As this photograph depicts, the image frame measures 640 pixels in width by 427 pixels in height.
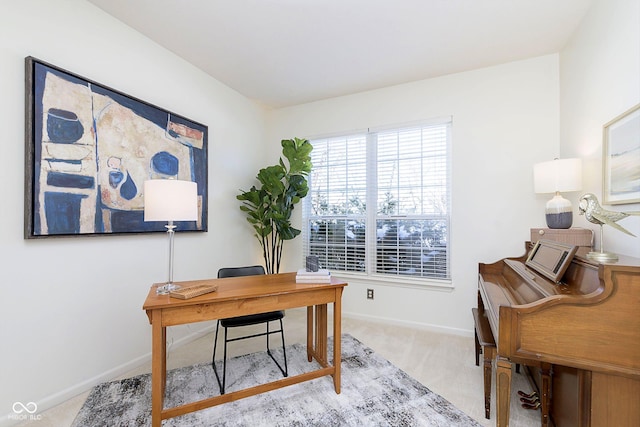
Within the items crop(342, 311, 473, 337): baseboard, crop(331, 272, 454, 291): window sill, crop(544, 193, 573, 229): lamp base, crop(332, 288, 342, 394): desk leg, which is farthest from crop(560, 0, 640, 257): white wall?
crop(332, 288, 342, 394): desk leg

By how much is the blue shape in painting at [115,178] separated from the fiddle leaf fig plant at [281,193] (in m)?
1.34

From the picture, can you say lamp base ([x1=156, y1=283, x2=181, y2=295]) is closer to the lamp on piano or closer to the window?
the window

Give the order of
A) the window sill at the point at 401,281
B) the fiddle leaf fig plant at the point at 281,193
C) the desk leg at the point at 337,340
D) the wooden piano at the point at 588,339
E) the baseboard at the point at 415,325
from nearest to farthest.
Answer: the wooden piano at the point at 588,339, the desk leg at the point at 337,340, the baseboard at the point at 415,325, the window sill at the point at 401,281, the fiddle leaf fig plant at the point at 281,193

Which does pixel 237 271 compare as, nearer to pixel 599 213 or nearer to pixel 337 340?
pixel 337 340

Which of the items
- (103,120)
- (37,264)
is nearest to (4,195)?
(37,264)

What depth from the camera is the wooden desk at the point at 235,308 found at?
5.18ft

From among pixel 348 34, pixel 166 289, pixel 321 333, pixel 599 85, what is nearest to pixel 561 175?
pixel 599 85

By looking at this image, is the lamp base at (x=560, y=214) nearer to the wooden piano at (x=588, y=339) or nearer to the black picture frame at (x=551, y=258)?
the black picture frame at (x=551, y=258)

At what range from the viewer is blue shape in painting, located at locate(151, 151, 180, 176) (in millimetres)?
2551

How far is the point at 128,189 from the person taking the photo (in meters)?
2.34

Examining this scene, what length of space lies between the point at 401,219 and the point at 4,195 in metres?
3.30

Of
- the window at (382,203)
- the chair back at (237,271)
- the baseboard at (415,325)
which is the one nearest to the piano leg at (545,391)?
the baseboard at (415,325)

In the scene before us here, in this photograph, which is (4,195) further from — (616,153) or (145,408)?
(616,153)

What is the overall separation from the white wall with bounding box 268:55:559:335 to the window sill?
43 millimetres
